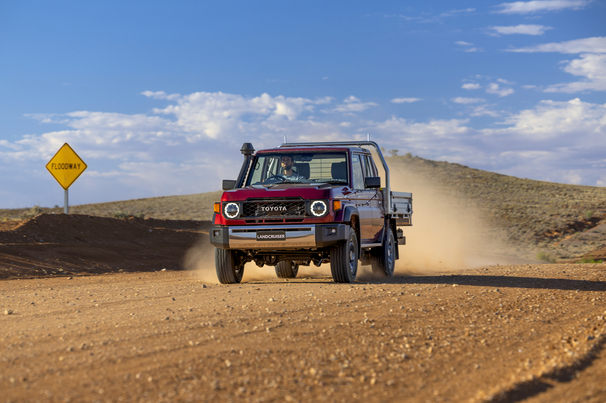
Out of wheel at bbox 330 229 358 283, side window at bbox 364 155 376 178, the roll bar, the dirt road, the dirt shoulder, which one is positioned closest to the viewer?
the dirt road

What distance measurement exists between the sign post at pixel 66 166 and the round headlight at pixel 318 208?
43.3 ft

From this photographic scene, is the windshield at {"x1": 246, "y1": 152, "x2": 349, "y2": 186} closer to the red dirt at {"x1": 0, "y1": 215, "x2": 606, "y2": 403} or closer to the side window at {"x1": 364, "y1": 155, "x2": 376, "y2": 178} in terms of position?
the side window at {"x1": 364, "y1": 155, "x2": 376, "y2": 178}

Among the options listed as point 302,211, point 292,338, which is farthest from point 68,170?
point 292,338

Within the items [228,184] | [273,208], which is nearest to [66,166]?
[228,184]

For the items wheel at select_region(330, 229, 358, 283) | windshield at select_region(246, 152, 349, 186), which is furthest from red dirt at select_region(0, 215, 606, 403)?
windshield at select_region(246, 152, 349, 186)

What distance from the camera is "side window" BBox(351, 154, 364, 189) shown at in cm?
1134

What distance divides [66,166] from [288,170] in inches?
483

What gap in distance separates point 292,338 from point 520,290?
Answer: 18.8 feet

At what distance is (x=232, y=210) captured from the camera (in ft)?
34.2

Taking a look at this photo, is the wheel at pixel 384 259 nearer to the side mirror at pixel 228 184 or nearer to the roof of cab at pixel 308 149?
the roof of cab at pixel 308 149

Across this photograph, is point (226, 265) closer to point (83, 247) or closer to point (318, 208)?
point (318, 208)

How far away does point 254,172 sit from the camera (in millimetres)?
11578

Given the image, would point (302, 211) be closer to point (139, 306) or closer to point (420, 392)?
point (139, 306)

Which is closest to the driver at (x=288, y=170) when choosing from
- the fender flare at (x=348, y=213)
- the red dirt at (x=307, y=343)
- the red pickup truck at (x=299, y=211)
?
the red pickup truck at (x=299, y=211)
